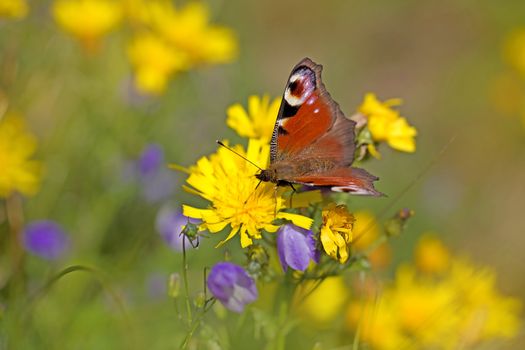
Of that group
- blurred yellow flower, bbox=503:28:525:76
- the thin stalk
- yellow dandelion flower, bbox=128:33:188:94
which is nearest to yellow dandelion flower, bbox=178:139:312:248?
the thin stalk

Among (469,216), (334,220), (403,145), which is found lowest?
(469,216)

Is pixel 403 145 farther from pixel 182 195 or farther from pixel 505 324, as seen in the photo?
pixel 182 195

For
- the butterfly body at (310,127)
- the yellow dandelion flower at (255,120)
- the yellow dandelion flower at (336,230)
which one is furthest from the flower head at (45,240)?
the yellow dandelion flower at (336,230)

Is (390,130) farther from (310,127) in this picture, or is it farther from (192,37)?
(192,37)

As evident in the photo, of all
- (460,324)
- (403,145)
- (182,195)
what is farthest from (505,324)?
(182,195)

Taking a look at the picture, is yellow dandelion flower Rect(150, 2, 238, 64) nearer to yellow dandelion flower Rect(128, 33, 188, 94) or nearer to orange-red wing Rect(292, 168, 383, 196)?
yellow dandelion flower Rect(128, 33, 188, 94)

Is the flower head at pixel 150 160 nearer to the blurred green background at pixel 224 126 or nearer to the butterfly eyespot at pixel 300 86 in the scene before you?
the blurred green background at pixel 224 126

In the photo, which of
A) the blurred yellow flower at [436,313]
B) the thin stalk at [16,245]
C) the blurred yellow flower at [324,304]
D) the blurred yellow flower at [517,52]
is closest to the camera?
the thin stalk at [16,245]
